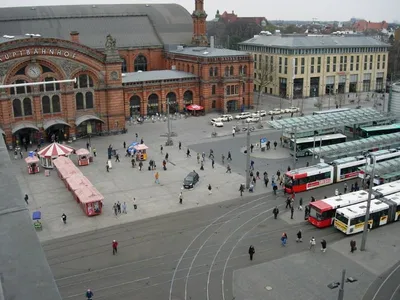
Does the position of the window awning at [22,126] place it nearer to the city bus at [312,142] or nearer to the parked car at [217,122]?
the parked car at [217,122]

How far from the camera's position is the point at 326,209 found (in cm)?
3778

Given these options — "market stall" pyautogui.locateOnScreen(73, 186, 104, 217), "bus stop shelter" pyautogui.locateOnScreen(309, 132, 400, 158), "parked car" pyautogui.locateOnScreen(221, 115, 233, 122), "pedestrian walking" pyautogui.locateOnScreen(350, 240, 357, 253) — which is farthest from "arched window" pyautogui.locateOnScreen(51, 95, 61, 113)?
"pedestrian walking" pyautogui.locateOnScreen(350, 240, 357, 253)

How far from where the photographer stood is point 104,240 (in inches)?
1441

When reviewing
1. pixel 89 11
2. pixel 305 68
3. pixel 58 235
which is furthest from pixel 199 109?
pixel 58 235

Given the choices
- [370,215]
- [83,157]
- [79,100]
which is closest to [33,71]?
[79,100]

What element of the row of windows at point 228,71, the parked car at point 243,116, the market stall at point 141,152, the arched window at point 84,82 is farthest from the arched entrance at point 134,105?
the market stall at point 141,152

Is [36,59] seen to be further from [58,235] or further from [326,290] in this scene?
[326,290]

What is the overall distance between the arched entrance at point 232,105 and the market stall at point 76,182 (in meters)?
44.6

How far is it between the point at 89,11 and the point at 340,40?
55961mm

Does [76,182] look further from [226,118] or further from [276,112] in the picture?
[276,112]

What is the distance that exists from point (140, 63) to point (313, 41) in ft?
124

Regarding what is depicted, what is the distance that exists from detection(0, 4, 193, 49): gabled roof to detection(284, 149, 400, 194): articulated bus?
60.7 m

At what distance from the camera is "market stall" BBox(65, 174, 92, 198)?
4441cm

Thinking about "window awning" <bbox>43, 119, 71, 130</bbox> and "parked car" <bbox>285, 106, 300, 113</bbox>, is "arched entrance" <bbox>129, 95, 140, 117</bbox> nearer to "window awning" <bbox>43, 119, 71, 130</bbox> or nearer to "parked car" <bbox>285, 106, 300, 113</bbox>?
"window awning" <bbox>43, 119, 71, 130</bbox>
